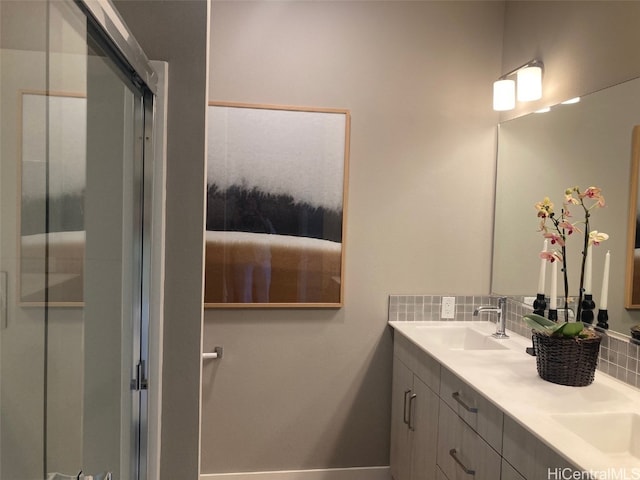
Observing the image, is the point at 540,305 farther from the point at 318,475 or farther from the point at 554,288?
the point at 318,475

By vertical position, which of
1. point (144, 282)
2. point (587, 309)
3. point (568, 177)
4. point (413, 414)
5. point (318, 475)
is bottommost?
point (318, 475)

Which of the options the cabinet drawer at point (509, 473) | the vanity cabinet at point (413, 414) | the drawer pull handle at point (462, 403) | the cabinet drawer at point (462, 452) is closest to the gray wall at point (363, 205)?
the vanity cabinet at point (413, 414)

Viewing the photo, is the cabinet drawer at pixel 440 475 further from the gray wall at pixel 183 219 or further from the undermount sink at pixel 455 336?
the gray wall at pixel 183 219

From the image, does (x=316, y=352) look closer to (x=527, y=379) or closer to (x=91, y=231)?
(x=527, y=379)

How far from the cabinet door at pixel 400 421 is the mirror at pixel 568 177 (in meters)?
0.69

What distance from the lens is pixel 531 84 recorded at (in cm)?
247

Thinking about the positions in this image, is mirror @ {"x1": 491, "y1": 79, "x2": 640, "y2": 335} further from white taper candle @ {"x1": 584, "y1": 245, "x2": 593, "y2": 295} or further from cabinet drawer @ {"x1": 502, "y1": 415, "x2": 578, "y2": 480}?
cabinet drawer @ {"x1": 502, "y1": 415, "x2": 578, "y2": 480}

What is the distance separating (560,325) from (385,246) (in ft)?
3.77

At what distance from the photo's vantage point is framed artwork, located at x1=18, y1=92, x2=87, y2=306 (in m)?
0.97

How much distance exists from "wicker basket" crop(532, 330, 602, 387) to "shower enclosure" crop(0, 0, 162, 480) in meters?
1.33

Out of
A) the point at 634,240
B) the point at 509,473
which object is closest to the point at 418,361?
the point at 509,473

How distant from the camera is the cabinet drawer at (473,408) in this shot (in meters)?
1.60

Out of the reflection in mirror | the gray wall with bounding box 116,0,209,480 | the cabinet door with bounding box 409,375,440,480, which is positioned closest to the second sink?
the cabinet door with bounding box 409,375,440,480

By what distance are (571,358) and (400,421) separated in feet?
3.67
